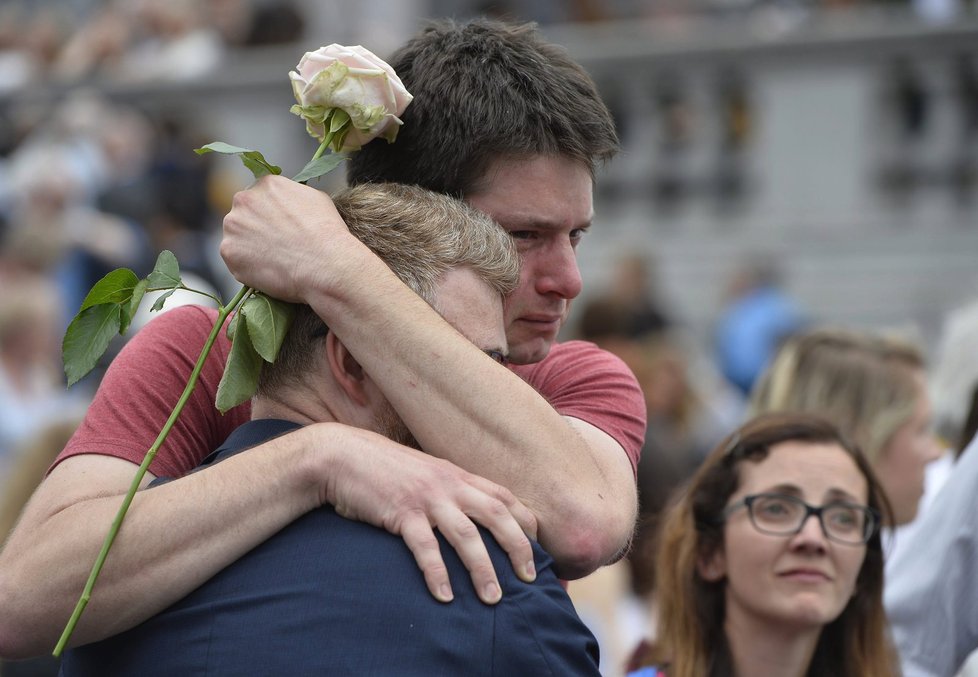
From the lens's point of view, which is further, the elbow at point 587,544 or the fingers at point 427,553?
the elbow at point 587,544

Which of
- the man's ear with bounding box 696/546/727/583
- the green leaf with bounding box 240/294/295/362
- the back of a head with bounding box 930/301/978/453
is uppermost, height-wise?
the green leaf with bounding box 240/294/295/362

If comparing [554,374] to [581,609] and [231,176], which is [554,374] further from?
[231,176]

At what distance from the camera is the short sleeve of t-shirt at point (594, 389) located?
116 inches

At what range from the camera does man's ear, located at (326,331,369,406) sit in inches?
101

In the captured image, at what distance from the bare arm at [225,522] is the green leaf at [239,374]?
0.11 m

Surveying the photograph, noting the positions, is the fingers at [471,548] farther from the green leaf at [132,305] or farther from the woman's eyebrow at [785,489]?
the woman's eyebrow at [785,489]

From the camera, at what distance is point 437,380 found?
249 centimetres

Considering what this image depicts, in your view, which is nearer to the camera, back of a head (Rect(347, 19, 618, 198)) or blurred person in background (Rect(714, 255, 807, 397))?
back of a head (Rect(347, 19, 618, 198))

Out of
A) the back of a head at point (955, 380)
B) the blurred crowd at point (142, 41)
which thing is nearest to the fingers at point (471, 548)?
the back of a head at point (955, 380)

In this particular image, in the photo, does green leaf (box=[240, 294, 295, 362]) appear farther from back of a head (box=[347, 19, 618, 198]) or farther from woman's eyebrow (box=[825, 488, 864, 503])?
woman's eyebrow (box=[825, 488, 864, 503])

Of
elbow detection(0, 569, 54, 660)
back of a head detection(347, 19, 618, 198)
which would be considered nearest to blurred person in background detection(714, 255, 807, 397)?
back of a head detection(347, 19, 618, 198)

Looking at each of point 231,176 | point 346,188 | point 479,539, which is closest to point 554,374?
point 346,188

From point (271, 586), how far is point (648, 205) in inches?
424

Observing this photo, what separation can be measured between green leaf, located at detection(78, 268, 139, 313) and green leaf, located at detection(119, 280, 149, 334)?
13 mm
